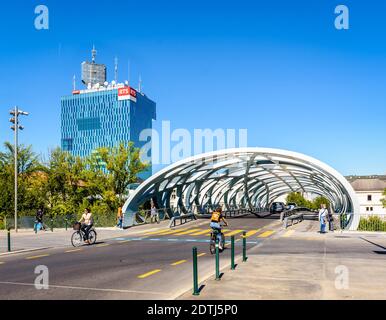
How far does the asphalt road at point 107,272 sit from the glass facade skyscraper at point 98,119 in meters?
149

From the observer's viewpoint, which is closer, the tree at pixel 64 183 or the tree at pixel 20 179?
the tree at pixel 20 179

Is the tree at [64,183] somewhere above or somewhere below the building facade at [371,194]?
above

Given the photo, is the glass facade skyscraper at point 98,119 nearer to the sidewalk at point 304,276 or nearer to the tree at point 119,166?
the tree at point 119,166

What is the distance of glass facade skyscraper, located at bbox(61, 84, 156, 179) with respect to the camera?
534 feet

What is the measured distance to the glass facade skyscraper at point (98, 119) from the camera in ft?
534

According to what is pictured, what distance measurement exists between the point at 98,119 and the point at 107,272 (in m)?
159

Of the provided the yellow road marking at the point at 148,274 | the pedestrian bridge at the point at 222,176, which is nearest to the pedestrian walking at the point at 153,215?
the pedestrian bridge at the point at 222,176

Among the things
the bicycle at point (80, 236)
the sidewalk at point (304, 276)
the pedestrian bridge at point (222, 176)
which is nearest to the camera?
the sidewalk at point (304, 276)

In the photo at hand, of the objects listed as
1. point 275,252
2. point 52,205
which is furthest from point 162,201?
point 275,252

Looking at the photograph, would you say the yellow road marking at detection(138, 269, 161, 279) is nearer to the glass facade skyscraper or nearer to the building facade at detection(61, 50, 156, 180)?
the building facade at detection(61, 50, 156, 180)

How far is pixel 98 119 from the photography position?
538 ft

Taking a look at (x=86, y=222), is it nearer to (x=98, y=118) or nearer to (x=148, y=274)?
(x=148, y=274)

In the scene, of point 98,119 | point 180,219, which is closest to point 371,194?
point 180,219
